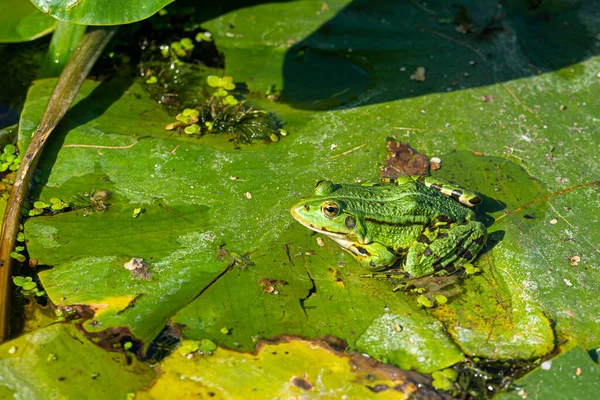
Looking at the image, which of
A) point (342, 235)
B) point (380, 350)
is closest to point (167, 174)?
point (342, 235)

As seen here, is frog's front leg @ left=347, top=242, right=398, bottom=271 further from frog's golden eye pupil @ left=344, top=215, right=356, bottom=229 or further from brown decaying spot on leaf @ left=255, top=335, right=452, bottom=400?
brown decaying spot on leaf @ left=255, top=335, right=452, bottom=400

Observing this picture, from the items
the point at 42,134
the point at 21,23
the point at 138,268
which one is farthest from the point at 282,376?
the point at 21,23

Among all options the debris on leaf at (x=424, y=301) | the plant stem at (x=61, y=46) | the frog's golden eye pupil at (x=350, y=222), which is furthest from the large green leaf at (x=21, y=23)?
the debris on leaf at (x=424, y=301)

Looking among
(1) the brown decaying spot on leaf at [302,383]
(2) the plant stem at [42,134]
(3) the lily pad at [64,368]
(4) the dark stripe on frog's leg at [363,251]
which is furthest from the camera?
(4) the dark stripe on frog's leg at [363,251]

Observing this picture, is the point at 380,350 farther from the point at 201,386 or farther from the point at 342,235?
the point at 201,386

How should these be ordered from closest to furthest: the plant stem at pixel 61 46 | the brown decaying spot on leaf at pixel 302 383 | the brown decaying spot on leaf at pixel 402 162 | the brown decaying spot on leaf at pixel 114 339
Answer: the brown decaying spot on leaf at pixel 302 383, the brown decaying spot on leaf at pixel 114 339, the brown decaying spot on leaf at pixel 402 162, the plant stem at pixel 61 46

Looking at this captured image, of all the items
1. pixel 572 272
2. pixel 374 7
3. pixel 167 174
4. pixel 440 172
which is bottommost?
pixel 572 272

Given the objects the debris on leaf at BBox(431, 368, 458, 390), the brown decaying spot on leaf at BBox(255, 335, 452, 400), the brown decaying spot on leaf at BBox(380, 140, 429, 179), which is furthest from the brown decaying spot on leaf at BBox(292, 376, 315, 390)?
the brown decaying spot on leaf at BBox(380, 140, 429, 179)

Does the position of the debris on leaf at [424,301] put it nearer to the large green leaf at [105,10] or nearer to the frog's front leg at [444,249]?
the frog's front leg at [444,249]
